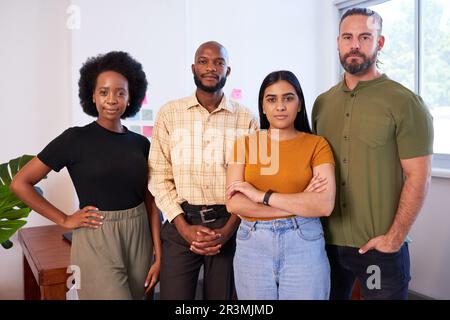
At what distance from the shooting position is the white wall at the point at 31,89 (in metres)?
2.48

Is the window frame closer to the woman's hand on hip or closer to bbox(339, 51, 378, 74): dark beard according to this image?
bbox(339, 51, 378, 74): dark beard

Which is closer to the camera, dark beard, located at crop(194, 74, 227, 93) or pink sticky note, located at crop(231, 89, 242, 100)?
dark beard, located at crop(194, 74, 227, 93)

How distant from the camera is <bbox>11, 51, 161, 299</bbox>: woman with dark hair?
149cm

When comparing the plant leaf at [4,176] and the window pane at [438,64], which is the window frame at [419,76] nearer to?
the window pane at [438,64]

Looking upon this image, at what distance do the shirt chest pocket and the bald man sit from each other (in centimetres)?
46

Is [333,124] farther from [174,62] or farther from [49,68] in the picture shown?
[49,68]

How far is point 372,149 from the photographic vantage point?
1.47m

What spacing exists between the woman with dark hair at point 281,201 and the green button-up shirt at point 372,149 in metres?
0.12

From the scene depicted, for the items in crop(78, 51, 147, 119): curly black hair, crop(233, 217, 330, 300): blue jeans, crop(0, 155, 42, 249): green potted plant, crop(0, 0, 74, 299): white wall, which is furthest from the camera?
crop(0, 0, 74, 299): white wall

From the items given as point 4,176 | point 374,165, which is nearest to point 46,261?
point 4,176

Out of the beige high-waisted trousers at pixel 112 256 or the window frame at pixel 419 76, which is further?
the window frame at pixel 419 76

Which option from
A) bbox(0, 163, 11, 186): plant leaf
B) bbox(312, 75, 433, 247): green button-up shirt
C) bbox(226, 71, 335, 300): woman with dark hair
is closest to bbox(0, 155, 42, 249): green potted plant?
bbox(0, 163, 11, 186): plant leaf

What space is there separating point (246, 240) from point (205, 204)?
0.32 metres

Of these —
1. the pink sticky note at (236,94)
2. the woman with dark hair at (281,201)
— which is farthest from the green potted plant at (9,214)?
the pink sticky note at (236,94)
